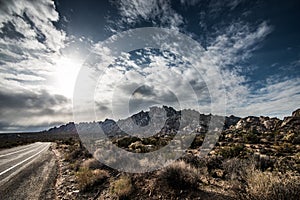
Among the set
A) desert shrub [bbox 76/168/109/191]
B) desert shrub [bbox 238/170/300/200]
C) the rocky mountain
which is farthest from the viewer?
the rocky mountain

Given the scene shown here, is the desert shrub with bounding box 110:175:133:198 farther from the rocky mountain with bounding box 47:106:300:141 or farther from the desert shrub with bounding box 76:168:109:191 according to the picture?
the rocky mountain with bounding box 47:106:300:141

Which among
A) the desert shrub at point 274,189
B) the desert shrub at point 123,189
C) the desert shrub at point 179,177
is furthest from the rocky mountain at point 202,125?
the desert shrub at point 274,189

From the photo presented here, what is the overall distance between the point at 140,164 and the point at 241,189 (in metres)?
5.21

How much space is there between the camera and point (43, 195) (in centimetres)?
686

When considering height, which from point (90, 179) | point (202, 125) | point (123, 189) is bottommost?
point (123, 189)

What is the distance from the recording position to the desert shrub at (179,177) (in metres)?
6.72

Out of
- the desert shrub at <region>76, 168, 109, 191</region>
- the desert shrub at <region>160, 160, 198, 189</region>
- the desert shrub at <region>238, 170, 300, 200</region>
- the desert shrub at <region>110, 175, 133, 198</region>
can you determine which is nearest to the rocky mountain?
the desert shrub at <region>76, 168, 109, 191</region>

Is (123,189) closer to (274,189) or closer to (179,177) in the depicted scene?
(179,177)

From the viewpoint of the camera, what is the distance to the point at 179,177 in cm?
694

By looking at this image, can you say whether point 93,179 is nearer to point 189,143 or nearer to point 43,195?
point 43,195

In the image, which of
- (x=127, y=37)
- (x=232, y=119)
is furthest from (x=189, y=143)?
(x=232, y=119)

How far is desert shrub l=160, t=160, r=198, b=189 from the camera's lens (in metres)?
6.72

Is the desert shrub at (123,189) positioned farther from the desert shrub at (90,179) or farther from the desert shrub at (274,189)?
the desert shrub at (274,189)

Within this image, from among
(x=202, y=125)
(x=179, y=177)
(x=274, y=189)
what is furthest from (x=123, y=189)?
(x=202, y=125)
